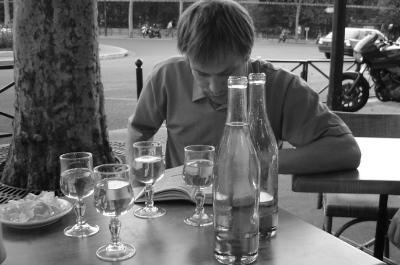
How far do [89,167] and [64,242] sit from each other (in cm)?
23

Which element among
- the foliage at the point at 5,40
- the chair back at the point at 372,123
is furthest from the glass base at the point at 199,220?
the foliage at the point at 5,40

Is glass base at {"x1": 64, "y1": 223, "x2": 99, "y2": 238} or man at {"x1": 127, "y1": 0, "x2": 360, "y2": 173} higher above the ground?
man at {"x1": 127, "y1": 0, "x2": 360, "y2": 173}

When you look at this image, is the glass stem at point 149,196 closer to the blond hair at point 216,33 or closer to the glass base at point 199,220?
the glass base at point 199,220

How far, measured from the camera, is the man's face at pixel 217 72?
1.66m

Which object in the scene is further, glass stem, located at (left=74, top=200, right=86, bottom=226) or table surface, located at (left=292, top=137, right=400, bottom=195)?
table surface, located at (left=292, top=137, right=400, bottom=195)

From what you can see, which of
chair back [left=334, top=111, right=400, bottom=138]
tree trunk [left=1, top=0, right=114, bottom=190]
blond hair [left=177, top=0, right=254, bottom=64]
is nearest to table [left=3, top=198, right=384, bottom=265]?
blond hair [left=177, top=0, right=254, bottom=64]

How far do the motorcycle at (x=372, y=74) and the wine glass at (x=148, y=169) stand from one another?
6.94 metres

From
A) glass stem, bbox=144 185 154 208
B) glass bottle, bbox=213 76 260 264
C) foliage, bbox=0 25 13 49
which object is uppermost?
foliage, bbox=0 25 13 49

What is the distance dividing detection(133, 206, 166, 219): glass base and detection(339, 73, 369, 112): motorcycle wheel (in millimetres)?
7009

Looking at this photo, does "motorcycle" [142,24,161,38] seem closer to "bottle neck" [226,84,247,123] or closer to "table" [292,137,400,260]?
"table" [292,137,400,260]

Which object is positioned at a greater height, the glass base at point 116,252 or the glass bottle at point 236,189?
the glass bottle at point 236,189

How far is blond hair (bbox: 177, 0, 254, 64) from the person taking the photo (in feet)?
5.35

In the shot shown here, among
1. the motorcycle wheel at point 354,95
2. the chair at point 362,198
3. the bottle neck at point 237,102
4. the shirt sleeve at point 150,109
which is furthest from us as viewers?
the motorcycle wheel at point 354,95

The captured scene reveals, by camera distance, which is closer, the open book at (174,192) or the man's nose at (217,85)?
the open book at (174,192)
